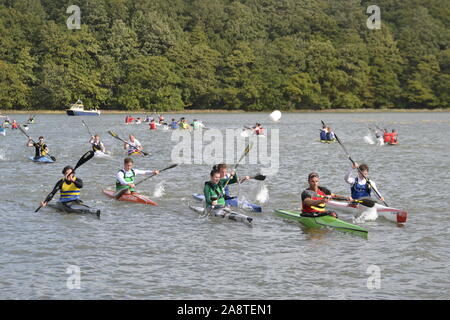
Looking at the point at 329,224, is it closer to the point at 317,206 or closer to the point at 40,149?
the point at 317,206

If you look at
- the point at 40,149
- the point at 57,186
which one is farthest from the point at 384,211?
the point at 40,149

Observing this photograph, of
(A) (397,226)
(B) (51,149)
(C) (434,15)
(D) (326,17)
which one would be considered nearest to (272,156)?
(B) (51,149)

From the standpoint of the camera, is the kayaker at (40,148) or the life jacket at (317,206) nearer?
the life jacket at (317,206)

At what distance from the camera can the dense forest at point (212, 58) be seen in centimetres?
11631

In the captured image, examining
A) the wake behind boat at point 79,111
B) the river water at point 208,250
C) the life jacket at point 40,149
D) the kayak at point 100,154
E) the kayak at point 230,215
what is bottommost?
the river water at point 208,250

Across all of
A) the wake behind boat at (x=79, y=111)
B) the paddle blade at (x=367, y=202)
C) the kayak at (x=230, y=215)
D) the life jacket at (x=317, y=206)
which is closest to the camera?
the life jacket at (x=317, y=206)

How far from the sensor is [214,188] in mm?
20344

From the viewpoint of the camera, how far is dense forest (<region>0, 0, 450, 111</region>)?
11631 centimetres

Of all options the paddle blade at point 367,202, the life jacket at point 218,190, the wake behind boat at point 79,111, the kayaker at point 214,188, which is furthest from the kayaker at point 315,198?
the wake behind boat at point 79,111

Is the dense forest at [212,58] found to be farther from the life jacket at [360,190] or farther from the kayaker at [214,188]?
the life jacket at [360,190]

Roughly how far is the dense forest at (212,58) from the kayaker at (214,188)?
96.5 meters

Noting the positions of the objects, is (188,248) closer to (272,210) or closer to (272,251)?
(272,251)

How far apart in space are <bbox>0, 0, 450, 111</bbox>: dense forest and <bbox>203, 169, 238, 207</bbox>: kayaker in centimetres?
9645

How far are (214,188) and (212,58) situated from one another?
10689 centimetres
